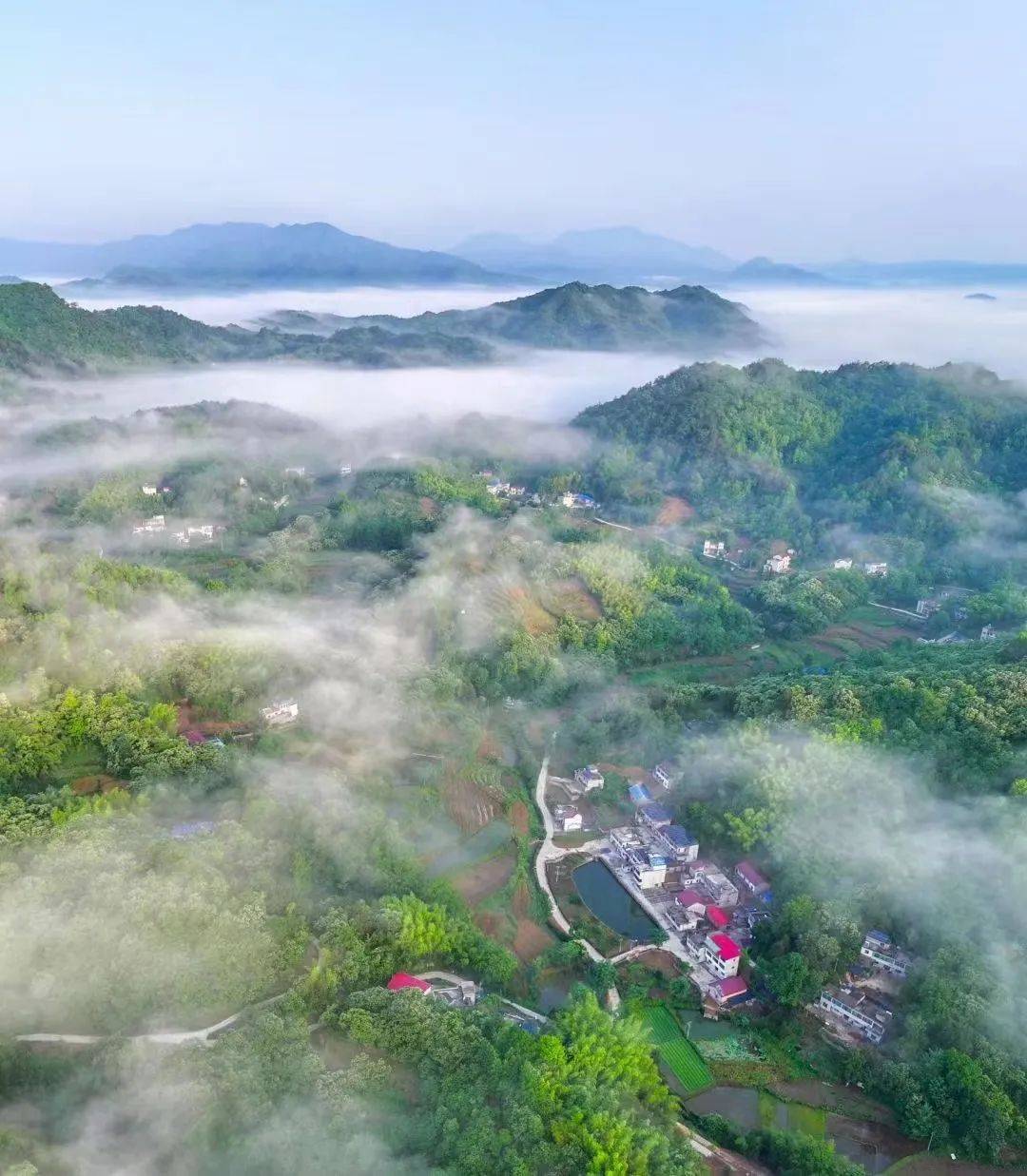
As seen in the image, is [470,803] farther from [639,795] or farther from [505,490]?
[505,490]

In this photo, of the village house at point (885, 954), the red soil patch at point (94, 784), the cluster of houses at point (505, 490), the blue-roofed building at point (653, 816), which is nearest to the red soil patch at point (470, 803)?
the blue-roofed building at point (653, 816)

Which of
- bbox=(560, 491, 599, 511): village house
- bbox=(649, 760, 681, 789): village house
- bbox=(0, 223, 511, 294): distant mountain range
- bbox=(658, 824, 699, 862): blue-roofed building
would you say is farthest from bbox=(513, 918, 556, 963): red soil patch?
bbox=(0, 223, 511, 294): distant mountain range

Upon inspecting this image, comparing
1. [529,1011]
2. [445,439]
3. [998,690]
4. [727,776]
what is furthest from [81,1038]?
[445,439]

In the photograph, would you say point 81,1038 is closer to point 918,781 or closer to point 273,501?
point 918,781

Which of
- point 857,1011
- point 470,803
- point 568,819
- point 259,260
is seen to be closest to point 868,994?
point 857,1011

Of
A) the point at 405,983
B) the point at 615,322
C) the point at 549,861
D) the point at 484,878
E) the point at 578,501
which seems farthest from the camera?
the point at 615,322

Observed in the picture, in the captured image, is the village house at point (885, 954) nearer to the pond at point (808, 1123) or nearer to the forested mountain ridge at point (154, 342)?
the pond at point (808, 1123)
